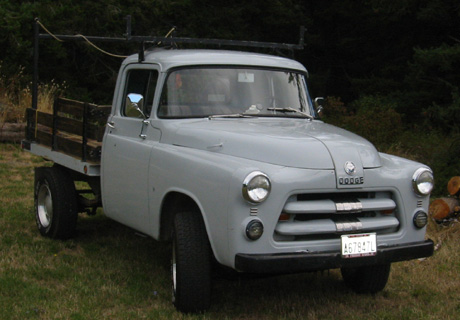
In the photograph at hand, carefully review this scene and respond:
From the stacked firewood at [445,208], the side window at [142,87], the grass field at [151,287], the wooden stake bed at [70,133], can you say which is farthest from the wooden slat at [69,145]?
the stacked firewood at [445,208]

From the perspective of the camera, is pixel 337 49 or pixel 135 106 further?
pixel 337 49

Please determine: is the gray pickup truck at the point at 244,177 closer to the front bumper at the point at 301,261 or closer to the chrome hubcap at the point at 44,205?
the front bumper at the point at 301,261

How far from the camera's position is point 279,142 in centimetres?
498

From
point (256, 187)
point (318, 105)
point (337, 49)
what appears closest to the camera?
point (256, 187)

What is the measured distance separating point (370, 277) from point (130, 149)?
7.56ft

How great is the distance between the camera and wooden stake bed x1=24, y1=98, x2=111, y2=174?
6.84 meters

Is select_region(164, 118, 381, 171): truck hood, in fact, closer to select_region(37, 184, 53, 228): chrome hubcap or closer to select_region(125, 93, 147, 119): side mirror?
select_region(125, 93, 147, 119): side mirror

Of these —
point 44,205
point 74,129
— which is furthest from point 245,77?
point 44,205

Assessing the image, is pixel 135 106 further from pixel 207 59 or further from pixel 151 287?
pixel 151 287

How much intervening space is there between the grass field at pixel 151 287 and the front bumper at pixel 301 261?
638 mm

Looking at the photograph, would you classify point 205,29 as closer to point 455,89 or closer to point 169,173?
point 455,89

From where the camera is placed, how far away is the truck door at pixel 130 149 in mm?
5789

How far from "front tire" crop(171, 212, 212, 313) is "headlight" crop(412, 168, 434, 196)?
159cm

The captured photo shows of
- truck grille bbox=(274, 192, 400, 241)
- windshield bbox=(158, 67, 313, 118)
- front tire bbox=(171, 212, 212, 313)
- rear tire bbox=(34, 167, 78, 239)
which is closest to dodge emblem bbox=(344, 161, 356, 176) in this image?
truck grille bbox=(274, 192, 400, 241)
